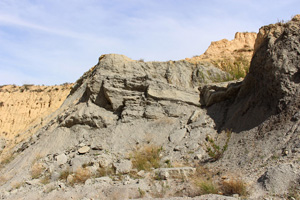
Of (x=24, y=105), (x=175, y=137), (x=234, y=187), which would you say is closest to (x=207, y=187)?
(x=234, y=187)

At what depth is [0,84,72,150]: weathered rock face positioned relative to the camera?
22.3 meters

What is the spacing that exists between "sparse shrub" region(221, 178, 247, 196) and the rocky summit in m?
0.02

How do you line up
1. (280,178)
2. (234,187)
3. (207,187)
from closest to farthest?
(280,178) → (234,187) → (207,187)

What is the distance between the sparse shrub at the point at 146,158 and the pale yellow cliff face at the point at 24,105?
12.6m

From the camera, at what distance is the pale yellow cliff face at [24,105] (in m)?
22.3

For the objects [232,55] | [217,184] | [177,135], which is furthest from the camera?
[232,55]

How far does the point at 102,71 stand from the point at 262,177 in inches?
331

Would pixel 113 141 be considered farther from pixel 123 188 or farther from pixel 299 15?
pixel 299 15

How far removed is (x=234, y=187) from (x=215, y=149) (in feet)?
7.44

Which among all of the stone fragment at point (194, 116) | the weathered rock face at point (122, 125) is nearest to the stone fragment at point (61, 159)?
the weathered rock face at point (122, 125)

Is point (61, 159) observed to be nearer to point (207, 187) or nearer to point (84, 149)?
point (84, 149)

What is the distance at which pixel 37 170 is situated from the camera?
9.79 meters

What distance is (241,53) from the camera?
52.0 feet

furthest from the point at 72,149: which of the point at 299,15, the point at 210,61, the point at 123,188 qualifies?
the point at 299,15
